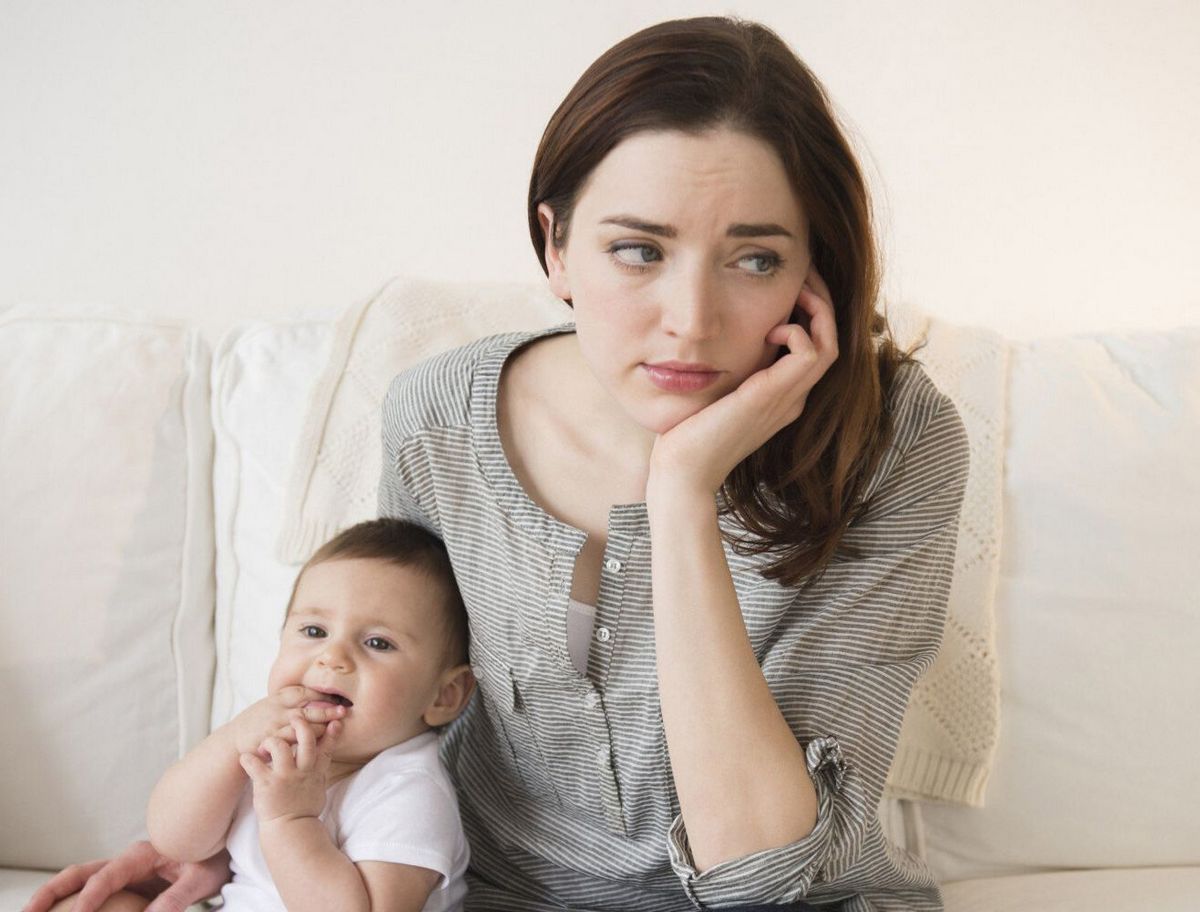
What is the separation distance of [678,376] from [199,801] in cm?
68

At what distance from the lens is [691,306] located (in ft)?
3.54

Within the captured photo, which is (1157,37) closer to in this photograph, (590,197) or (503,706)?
(590,197)

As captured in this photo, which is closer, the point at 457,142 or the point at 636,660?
the point at 636,660

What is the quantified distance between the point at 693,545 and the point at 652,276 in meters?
0.26

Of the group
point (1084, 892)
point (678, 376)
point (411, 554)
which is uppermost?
point (678, 376)

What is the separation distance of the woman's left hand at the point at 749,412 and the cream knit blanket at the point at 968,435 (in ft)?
1.73

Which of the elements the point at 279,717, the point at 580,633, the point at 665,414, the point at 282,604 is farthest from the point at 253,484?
the point at 665,414

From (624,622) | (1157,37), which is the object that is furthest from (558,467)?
(1157,37)

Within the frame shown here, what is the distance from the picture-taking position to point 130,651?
167cm

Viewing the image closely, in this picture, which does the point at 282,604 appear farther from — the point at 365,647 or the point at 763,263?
the point at 763,263

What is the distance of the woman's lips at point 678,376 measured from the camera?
1.14m

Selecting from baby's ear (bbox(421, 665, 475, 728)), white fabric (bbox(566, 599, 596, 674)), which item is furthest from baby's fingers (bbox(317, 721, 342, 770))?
white fabric (bbox(566, 599, 596, 674))

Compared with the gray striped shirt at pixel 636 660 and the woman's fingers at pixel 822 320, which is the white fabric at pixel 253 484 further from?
the woman's fingers at pixel 822 320

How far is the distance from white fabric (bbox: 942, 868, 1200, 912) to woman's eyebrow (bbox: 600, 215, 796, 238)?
94 centimetres
